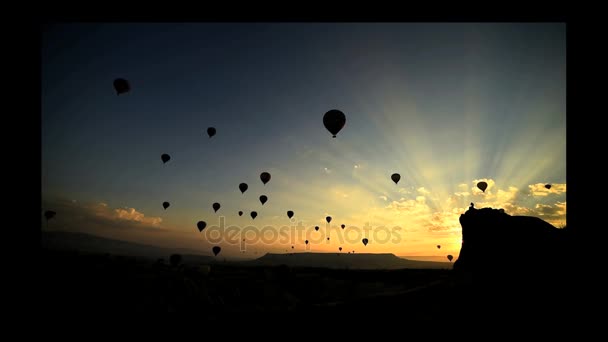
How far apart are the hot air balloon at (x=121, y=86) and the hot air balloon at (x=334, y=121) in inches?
726

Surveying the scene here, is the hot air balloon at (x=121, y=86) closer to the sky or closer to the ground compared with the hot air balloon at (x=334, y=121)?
closer to the sky

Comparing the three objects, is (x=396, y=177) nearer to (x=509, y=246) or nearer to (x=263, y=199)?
(x=263, y=199)

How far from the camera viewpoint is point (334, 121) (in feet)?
99.4

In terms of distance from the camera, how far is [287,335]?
7.09 metres

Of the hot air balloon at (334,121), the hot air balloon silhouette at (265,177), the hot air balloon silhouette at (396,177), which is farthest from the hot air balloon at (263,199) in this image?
the hot air balloon at (334,121)

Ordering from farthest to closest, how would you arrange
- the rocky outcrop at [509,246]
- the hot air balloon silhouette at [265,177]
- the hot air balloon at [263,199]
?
the hot air balloon at [263,199] < the hot air balloon silhouette at [265,177] < the rocky outcrop at [509,246]

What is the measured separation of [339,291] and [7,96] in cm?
3342

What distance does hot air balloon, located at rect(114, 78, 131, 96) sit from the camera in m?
32.4

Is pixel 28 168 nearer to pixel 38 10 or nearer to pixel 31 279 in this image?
pixel 31 279

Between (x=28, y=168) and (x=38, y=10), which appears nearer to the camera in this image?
(x=28, y=168)

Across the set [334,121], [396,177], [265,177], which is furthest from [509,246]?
[265,177]

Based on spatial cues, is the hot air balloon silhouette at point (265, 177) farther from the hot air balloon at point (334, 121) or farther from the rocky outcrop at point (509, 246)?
the rocky outcrop at point (509, 246)

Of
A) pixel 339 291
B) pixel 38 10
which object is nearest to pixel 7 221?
pixel 38 10

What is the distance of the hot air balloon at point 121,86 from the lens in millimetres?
32406
